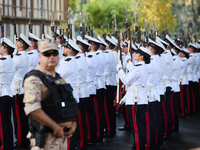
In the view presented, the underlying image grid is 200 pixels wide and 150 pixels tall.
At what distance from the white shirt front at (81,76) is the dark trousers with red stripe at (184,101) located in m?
4.33

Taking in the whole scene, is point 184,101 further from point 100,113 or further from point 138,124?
point 138,124

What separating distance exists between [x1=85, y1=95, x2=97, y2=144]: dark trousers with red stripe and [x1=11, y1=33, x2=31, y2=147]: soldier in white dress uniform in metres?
1.08

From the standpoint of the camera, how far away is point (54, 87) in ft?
12.0

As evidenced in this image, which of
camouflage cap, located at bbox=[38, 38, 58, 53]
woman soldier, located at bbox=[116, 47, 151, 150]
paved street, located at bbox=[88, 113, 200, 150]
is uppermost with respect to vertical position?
camouflage cap, located at bbox=[38, 38, 58, 53]

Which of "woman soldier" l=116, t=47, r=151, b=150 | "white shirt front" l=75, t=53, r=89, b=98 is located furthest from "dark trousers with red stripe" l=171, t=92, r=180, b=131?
"white shirt front" l=75, t=53, r=89, b=98

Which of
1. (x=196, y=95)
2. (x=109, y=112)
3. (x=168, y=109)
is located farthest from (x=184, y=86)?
(x=109, y=112)

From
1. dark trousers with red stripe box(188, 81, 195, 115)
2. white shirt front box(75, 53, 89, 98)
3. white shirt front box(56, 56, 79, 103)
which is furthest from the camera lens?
dark trousers with red stripe box(188, 81, 195, 115)

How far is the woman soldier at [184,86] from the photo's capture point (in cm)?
1020

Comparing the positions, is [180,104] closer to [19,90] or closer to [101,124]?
[101,124]

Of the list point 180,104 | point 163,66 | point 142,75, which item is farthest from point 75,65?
point 180,104

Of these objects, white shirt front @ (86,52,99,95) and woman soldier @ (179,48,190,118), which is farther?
woman soldier @ (179,48,190,118)

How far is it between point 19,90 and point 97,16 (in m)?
19.8

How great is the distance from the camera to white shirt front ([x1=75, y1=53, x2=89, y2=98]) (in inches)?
263

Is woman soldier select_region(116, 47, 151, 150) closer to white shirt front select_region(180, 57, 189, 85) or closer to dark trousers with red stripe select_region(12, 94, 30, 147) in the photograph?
dark trousers with red stripe select_region(12, 94, 30, 147)
